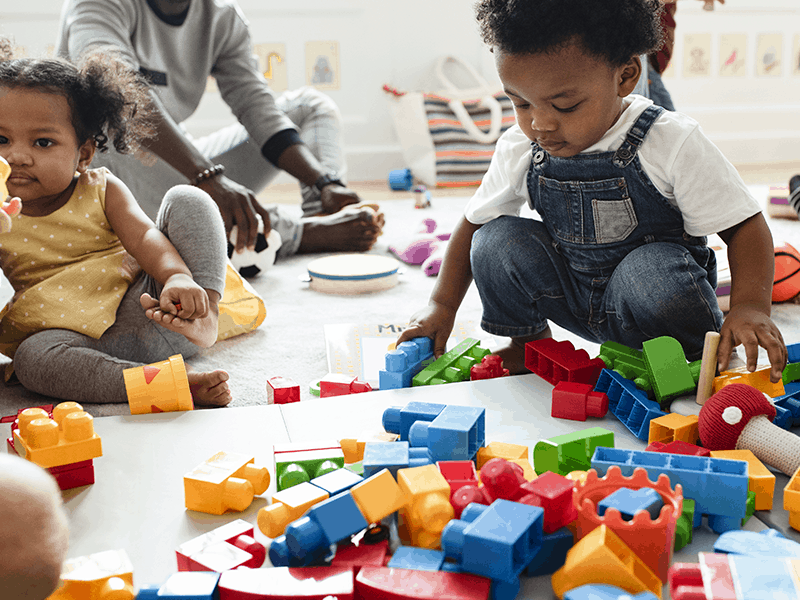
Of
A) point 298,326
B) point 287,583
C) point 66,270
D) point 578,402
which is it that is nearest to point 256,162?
point 298,326

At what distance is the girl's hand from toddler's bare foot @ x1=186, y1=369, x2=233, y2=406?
0.76ft

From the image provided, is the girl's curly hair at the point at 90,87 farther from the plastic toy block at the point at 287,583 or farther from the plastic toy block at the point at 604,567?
the plastic toy block at the point at 604,567

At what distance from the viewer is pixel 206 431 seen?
804 mm

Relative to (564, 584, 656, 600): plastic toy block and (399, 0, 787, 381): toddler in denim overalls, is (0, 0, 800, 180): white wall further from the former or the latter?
(564, 584, 656, 600): plastic toy block

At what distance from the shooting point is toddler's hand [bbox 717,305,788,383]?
2.45ft

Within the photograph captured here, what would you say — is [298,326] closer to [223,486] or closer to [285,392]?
[285,392]

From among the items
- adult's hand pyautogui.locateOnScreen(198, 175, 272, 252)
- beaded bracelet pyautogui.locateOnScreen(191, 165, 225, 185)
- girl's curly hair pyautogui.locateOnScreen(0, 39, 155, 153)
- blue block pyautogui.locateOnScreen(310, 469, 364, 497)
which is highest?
girl's curly hair pyautogui.locateOnScreen(0, 39, 155, 153)

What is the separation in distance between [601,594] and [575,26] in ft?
1.91

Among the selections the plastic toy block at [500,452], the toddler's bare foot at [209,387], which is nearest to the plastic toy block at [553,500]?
the plastic toy block at [500,452]

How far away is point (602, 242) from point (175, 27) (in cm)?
110

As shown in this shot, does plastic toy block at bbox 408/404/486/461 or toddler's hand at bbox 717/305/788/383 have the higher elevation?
toddler's hand at bbox 717/305/788/383

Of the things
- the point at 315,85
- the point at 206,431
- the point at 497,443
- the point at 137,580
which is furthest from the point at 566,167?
the point at 315,85

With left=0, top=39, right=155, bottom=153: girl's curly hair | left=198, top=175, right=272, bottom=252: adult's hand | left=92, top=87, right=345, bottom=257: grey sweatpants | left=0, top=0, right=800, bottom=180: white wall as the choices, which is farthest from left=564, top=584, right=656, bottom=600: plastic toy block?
left=0, top=0, right=800, bottom=180: white wall

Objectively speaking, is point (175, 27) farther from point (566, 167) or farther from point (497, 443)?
point (497, 443)
